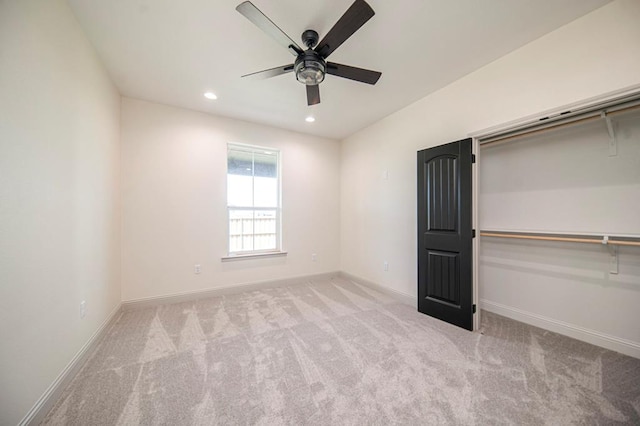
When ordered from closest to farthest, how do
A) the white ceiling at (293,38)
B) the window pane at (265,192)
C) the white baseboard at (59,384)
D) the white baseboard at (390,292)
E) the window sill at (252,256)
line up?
the white baseboard at (59,384) < the white ceiling at (293,38) < the white baseboard at (390,292) < the window sill at (252,256) < the window pane at (265,192)

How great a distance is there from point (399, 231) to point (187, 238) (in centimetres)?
318

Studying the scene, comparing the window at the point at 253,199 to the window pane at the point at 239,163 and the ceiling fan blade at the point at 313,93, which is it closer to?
the window pane at the point at 239,163

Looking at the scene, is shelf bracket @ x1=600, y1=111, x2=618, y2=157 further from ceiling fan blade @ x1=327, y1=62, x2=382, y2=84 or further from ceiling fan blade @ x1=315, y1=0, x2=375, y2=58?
ceiling fan blade @ x1=315, y1=0, x2=375, y2=58

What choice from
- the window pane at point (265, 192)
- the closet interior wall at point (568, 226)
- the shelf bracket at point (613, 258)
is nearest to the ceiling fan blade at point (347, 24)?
the closet interior wall at point (568, 226)

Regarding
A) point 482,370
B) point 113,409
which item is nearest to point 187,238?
point 113,409

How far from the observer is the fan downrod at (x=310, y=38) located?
6.00 ft

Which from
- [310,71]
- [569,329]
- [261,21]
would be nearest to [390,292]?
[569,329]

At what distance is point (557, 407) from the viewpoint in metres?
1.41

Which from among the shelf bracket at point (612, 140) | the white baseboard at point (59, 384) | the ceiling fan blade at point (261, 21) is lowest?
the white baseboard at point (59, 384)

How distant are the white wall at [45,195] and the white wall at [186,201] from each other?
0.76 meters

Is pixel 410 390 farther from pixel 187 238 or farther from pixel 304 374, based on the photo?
pixel 187 238

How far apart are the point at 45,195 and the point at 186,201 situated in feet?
5.98

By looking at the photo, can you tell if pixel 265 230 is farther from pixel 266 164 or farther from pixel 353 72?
pixel 353 72

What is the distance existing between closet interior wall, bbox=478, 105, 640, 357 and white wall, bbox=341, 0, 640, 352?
0.14 feet
